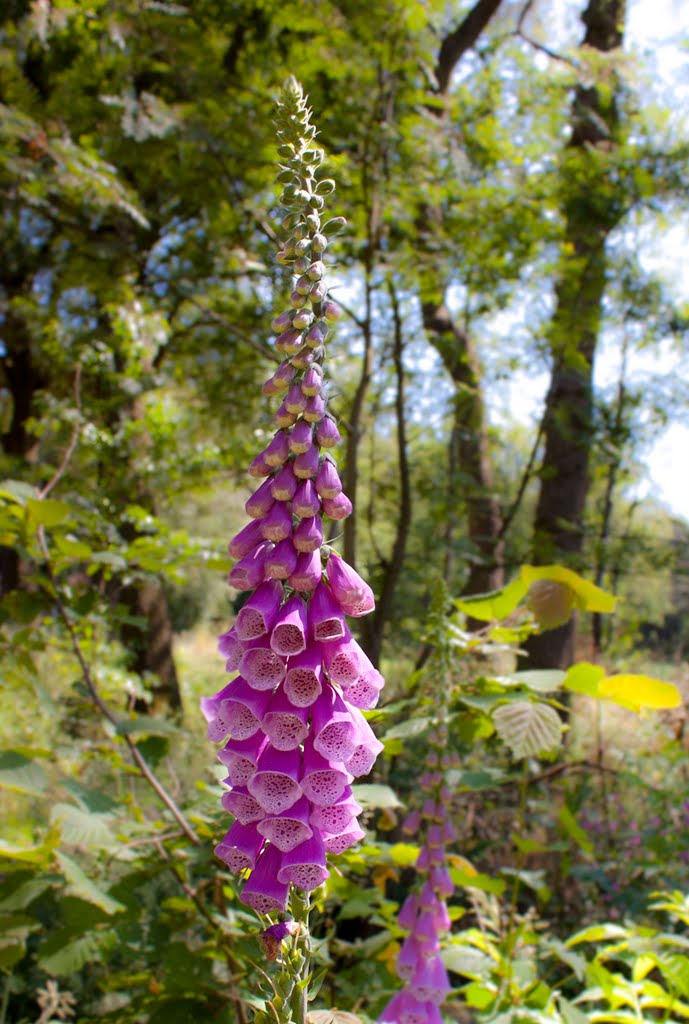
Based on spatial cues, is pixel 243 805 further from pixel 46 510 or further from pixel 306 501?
pixel 46 510

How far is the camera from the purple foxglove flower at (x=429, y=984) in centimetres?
163

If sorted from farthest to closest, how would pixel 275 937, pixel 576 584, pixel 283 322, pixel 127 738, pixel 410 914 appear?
pixel 127 738 → pixel 410 914 → pixel 576 584 → pixel 283 322 → pixel 275 937

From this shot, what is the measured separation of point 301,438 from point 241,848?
22.8 inches

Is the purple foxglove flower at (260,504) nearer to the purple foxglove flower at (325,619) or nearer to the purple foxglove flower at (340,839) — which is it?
the purple foxglove flower at (325,619)

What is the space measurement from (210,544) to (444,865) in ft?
7.04

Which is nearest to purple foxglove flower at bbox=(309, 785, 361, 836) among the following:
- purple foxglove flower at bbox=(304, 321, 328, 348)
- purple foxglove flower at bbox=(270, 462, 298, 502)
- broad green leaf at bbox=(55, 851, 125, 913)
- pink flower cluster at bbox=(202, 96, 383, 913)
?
pink flower cluster at bbox=(202, 96, 383, 913)

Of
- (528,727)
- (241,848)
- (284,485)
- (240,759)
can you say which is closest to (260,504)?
(284,485)

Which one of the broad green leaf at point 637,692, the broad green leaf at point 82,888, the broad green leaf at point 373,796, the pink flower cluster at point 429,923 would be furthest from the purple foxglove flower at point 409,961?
the broad green leaf at point 637,692

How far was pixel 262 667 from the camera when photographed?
0.95m

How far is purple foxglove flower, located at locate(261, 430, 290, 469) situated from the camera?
37.5 inches

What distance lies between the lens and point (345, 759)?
0.90m

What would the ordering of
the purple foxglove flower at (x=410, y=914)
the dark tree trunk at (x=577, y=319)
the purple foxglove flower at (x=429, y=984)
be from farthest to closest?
1. the dark tree trunk at (x=577, y=319)
2. the purple foxglove flower at (x=410, y=914)
3. the purple foxglove flower at (x=429, y=984)

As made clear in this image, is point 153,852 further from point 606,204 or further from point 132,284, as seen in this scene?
point 606,204

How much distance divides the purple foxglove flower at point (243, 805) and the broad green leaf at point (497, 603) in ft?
3.03
